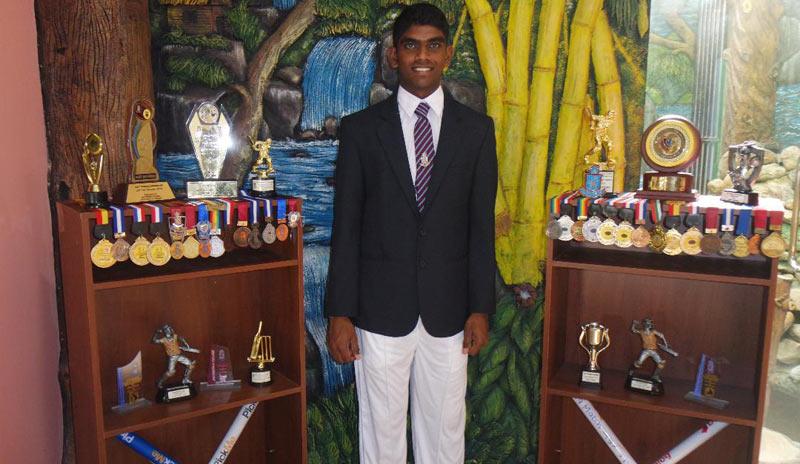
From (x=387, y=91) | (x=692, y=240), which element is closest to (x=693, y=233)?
(x=692, y=240)

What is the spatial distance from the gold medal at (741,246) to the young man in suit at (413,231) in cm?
77

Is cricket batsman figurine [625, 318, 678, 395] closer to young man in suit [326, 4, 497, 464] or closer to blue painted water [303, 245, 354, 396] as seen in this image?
young man in suit [326, 4, 497, 464]

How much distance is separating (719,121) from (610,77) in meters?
0.47

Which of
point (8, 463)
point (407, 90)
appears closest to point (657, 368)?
point (407, 90)

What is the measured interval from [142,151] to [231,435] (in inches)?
43.8

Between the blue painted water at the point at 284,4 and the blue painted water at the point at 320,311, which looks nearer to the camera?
the blue painted water at the point at 284,4

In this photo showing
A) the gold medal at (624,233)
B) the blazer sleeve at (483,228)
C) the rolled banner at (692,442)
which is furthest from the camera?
the rolled banner at (692,442)

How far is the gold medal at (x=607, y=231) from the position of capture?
221 cm

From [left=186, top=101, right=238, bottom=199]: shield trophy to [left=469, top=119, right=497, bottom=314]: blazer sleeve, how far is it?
84cm

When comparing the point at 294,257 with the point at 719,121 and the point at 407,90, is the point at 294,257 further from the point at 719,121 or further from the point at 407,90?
the point at 719,121

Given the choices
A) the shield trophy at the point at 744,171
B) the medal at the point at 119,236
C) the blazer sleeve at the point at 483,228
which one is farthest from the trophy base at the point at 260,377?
the shield trophy at the point at 744,171

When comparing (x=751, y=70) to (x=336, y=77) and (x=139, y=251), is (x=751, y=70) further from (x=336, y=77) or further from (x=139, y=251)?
(x=139, y=251)

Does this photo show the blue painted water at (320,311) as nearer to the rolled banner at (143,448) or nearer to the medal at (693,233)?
the rolled banner at (143,448)

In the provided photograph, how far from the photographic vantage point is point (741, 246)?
209 cm
